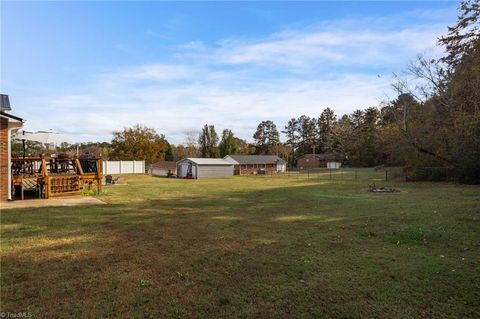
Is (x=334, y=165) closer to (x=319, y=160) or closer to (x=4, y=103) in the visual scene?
(x=319, y=160)

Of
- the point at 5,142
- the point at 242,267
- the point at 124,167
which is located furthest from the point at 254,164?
the point at 242,267

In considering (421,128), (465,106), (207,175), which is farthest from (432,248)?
(207,175)

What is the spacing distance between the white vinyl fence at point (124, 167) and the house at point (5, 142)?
31.6 metres

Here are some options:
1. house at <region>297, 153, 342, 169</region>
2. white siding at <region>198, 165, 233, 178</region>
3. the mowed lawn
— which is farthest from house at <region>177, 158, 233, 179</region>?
house at <region>297, 153, 342, 169</region>

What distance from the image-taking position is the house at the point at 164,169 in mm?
44906

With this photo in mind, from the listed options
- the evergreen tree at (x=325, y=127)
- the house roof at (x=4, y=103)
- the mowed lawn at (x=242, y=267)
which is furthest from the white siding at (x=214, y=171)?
the evergreen tree at (x=325, y=127)

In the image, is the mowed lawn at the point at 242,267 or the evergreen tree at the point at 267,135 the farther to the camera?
the evergreen tree at the point at 267,135

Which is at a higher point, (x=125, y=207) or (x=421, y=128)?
(x=421, y=128)

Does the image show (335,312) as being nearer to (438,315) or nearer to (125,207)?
(438,315)

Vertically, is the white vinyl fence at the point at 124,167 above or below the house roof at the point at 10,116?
below

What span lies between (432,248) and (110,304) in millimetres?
6010

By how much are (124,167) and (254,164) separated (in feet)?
66.7

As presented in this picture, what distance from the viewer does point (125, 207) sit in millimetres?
12828

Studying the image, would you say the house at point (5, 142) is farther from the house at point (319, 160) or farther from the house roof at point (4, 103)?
the house at point (319, 160)
